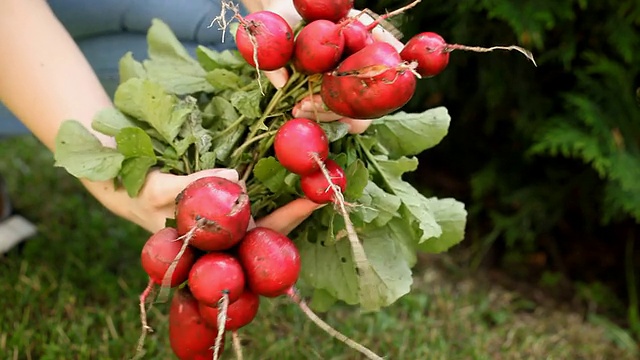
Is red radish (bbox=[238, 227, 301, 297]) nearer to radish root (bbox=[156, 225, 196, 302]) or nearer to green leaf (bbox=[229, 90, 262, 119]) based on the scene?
radish root (bbox=[156, 225, 196, 302])

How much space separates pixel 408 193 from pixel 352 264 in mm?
142

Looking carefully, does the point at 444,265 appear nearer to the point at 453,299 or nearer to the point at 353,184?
the point at 453,299

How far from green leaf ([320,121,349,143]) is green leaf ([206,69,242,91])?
0.63 ft

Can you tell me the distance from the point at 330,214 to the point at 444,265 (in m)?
0.90

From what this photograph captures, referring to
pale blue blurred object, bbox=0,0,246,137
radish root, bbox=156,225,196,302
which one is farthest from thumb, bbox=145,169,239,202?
pale blue blurred object, bbox=0,0,246,137

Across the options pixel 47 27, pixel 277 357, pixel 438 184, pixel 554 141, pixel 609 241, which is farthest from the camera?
pixel 438 184

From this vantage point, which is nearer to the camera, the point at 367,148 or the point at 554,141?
the point at 367,148

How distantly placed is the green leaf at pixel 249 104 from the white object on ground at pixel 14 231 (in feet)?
2.80

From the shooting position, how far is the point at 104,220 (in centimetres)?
175

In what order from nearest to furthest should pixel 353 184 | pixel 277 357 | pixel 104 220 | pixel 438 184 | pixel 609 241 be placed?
pixel 353 184 < pixel 277 357 < pixel 104 220 < pixel 609 241 < pixel 438 184

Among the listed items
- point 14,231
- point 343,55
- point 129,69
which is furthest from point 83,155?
point 14,231

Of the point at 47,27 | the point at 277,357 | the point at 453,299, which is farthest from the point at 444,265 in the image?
the point at 47,27

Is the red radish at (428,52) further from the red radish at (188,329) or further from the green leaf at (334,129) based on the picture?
the red radish at (188,329)

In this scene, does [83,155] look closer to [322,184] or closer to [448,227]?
[322,184]
